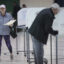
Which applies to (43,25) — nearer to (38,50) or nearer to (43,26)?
(43,26)

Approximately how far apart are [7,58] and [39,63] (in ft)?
8.74

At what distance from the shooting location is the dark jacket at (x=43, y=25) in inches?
234

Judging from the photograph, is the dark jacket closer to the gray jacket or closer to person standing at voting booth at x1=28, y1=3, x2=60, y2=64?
person standing at voting booth at x1=28, y1=3, x2=60, y2=64

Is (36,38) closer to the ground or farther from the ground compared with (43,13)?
closer to the ground

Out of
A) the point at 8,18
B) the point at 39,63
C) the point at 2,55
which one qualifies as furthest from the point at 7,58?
the point at 39,63

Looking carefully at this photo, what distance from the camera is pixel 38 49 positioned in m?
6.34

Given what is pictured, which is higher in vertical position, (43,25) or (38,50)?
(43,25)

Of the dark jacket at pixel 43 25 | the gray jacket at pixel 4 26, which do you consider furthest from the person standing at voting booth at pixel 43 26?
the gray jacket at pixel 4 26

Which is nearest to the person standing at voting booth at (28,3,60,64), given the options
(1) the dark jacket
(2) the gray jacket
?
(1) the dark jacket

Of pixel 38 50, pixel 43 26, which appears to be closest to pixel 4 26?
pixel 38 50

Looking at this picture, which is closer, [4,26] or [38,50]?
[38,50]

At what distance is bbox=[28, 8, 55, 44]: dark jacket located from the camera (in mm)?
5934

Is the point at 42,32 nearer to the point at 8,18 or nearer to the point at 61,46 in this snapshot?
the point at 8,18

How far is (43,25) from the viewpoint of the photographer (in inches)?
240
